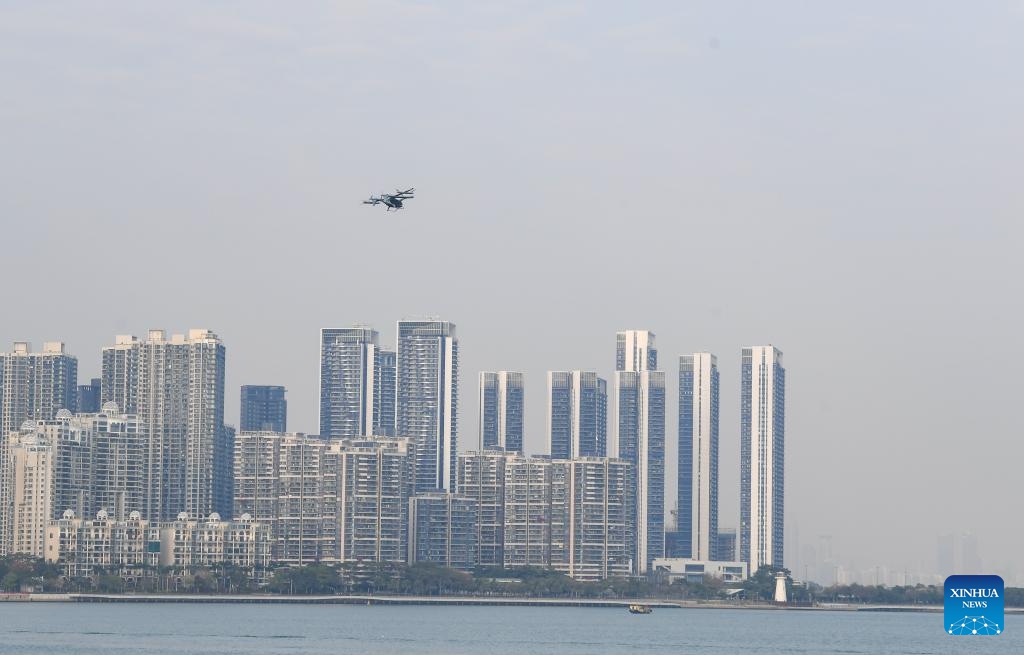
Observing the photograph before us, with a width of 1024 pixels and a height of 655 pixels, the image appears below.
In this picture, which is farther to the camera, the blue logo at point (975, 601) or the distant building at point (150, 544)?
the distant building at point (150, 544)

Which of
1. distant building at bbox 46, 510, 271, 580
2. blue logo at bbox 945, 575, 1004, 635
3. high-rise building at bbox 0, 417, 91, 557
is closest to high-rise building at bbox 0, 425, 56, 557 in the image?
high-rise building at bbox 0, 417, 91, 557

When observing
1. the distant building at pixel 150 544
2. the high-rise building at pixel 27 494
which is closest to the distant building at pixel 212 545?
the distant building at pixel 150 544

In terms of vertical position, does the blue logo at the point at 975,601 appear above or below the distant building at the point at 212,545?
above

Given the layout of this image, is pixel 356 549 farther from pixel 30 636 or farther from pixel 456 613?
pixel 30 636

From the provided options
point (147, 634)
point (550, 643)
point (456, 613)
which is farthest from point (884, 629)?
point (147, 634)

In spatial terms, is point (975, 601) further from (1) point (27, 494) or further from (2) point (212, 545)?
(1) point (27, 494)

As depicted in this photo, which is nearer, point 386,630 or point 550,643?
point 550,643

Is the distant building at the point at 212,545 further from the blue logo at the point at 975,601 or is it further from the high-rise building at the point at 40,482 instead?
the blue logo at the point at 975,601
